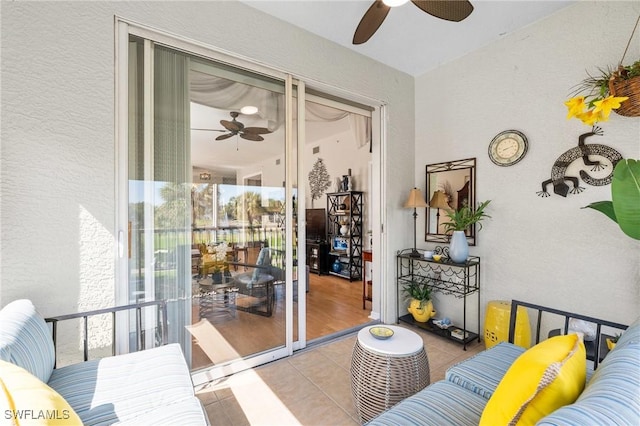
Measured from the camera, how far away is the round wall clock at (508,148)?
2572 mm

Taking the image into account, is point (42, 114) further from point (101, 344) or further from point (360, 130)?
point (360, 130)

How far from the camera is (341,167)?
19.1 feet

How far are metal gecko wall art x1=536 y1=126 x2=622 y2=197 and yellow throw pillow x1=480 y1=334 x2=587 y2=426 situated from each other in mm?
1838

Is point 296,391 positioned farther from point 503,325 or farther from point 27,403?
point 503,325

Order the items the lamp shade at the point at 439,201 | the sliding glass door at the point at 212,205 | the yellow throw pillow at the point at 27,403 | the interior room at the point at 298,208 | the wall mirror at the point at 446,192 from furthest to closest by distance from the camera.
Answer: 1. the lamp shade at the point at 439,201
2. the wall mirror at the point at 446,192
3. the sliding glass door at the point at 212,205
4. the interior room at the point at 298,208
5. the yellow throw pillow at the point at 27,403

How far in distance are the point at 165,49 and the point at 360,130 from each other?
2433 millimetres

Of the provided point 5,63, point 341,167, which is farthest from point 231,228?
point 341,167

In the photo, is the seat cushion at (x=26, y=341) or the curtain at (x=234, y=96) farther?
the curtain at (x=234, y=96)

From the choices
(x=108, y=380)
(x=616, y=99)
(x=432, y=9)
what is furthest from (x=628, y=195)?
(x=108, y=380)

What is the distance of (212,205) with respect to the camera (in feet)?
7.24

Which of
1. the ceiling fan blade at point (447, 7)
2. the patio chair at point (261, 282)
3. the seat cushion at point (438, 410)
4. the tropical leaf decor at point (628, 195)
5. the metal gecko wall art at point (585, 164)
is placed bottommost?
the seat cushion at point (438, 410)

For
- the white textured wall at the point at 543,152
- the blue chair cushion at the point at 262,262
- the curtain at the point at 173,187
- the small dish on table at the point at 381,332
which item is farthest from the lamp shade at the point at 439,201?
the curtain at the point at 173,187

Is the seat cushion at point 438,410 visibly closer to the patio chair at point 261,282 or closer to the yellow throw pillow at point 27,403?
the yellow throw pillow at point 27,403

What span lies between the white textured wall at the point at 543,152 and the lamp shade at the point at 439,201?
345 millimetres
